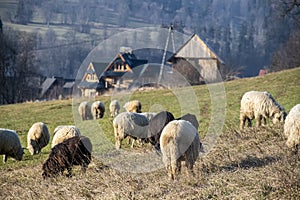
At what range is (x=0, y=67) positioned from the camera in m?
55.1

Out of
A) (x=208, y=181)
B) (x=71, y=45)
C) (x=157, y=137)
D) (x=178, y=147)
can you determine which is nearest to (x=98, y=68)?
(x=157, y=137)

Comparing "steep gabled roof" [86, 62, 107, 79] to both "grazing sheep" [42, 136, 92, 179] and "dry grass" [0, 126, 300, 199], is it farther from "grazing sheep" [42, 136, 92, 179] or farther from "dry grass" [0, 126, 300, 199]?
"dry grass" [0, 126, 300, 199]

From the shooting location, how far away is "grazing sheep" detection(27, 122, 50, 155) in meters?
18.1

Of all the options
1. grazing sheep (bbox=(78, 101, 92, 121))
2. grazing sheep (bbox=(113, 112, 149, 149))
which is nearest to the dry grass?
grazing sheep (bbox=(113, 112, 149, 149))

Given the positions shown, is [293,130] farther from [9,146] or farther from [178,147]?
[9,146]

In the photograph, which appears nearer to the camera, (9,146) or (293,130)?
(293,130)

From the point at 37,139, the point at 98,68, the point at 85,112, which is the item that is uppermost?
the point at 37,139

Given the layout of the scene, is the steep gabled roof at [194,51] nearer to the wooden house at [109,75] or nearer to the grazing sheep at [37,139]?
the wooden house at [109,75]

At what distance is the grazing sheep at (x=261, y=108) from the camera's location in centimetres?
1566

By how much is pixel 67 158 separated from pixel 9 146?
6.32 m

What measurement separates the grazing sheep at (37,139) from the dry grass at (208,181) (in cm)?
694

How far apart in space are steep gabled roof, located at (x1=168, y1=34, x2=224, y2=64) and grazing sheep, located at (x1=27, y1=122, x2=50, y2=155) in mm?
36525

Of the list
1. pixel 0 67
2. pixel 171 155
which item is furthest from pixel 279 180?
pixel 0 67

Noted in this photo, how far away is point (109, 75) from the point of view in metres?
60.3
